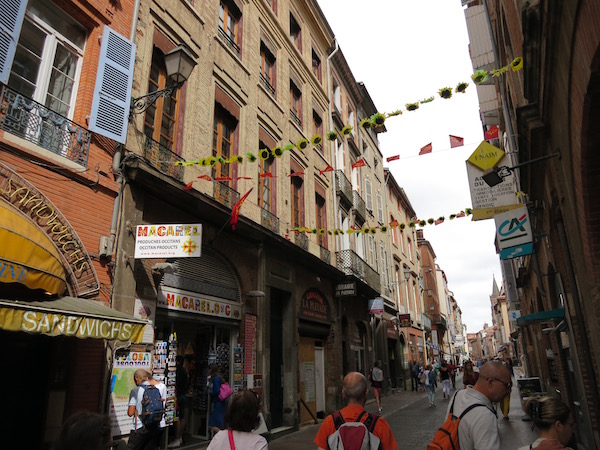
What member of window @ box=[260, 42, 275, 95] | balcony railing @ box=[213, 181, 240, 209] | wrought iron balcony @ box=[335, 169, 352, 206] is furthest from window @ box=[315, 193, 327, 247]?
balcony railing @ box=[213, 181, 240, 209]

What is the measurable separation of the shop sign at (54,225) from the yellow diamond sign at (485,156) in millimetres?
7305

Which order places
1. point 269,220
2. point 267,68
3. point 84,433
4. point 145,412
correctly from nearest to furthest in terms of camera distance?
point 84,433
point 145,412
point 269,220
point 267,68

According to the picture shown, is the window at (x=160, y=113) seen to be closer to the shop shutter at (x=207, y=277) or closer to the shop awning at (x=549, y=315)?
the shop shutter at (x=207, y=277)

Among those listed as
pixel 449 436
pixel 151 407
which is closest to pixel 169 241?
pixel 151 407

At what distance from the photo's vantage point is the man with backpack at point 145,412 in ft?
19.8

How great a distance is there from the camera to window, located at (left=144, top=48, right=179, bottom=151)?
344 inches

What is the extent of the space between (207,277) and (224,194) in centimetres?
208

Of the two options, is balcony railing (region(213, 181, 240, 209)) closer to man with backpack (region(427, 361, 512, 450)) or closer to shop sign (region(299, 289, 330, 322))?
shop sign (region(299, 289, 330, 322))

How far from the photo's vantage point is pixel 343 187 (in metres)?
19.2

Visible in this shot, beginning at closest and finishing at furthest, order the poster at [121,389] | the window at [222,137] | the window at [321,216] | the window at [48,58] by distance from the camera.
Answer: the window at [48,58] < the poster at [121,389] < the window at [222,137] < the window at [321,216]

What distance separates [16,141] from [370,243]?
19.0 m

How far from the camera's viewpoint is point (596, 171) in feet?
15.7

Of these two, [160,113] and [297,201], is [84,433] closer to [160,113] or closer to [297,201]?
[160,113]

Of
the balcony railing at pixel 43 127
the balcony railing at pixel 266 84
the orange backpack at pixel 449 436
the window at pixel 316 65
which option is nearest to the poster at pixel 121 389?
the balcony railing at pixel 43 127
